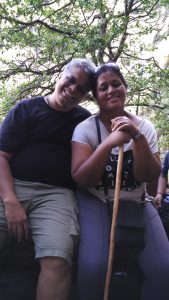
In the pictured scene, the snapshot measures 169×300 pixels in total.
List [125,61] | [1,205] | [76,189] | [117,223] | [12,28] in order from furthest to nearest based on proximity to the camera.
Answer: [125,61]
[12,28]
[76,189]
[1,205]
[117,223]

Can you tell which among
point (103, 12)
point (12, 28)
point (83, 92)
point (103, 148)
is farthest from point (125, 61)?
point (103, 148)

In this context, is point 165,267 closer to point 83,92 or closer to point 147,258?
point 147,258

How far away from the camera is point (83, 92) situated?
96.4 inches

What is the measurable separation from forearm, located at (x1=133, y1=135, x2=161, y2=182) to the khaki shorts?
19.9 inches

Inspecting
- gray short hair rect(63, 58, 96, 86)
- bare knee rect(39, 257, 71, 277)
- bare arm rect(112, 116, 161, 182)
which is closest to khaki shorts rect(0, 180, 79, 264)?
bare knee rect(39, 257, 71, 277)

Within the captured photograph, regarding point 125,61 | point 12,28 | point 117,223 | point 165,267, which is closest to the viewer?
point 165,267

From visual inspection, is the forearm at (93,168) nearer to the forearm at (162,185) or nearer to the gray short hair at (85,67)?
the gray short hair at (85,67)

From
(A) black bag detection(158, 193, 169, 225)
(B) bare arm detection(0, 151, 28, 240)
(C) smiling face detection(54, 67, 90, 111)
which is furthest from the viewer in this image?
(A) black bag detection(158, 193, 169, 225)

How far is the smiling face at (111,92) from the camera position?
2.24m

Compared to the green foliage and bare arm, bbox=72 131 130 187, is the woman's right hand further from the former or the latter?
the green foliage

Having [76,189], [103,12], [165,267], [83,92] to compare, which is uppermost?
[103,12]

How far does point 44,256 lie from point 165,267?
26.7 inches

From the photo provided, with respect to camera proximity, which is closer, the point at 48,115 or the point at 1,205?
the point at 1,205

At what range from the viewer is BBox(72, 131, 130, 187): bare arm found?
1.94m
